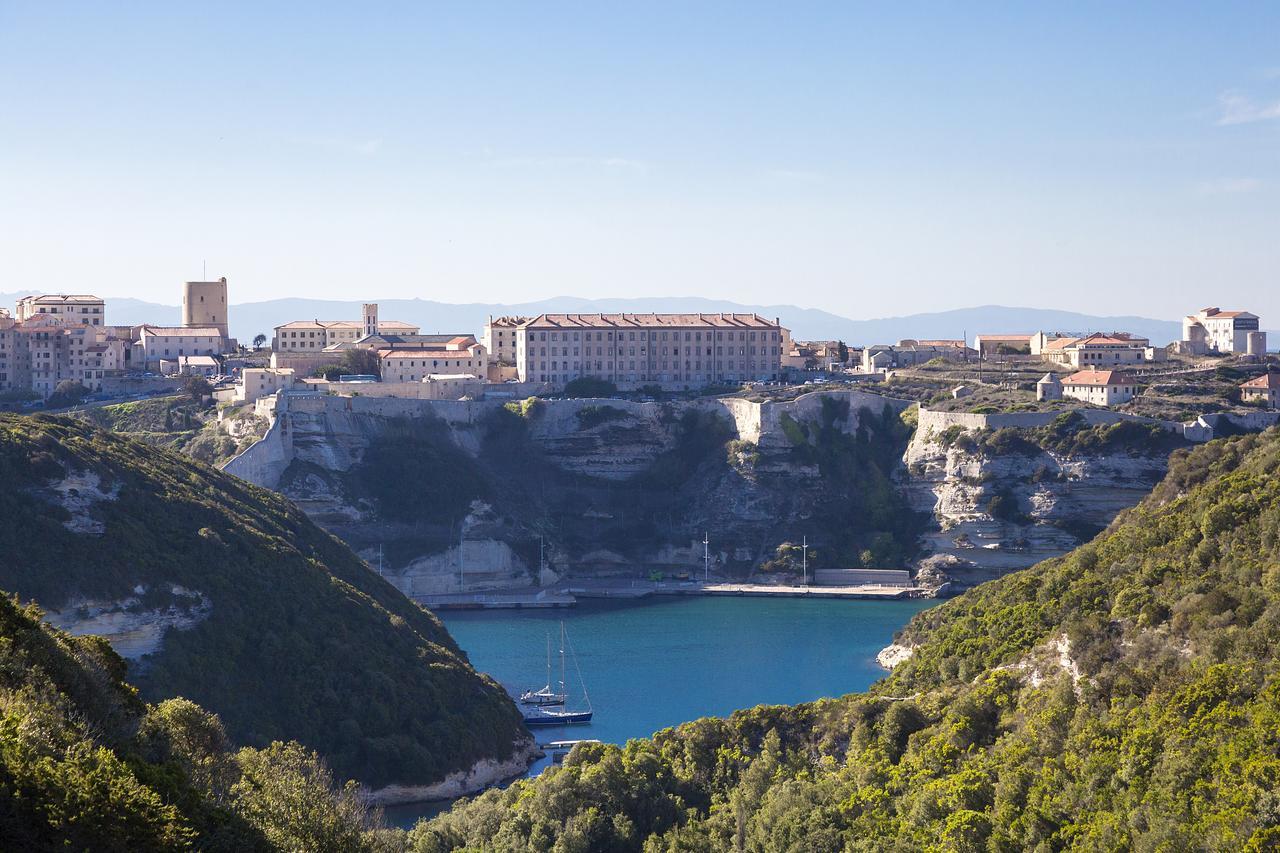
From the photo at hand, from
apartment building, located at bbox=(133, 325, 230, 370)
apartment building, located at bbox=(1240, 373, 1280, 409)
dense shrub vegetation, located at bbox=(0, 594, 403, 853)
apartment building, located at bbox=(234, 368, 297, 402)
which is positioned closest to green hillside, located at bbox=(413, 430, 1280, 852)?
dense shrub vegetation, located at bbox=(0, 594, 403, 853)

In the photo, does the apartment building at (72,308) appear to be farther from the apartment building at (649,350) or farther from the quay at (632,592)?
the quay at (632,592)

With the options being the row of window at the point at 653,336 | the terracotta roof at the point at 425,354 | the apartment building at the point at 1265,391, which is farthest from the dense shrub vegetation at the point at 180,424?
the apartment building at the point at 1265,391

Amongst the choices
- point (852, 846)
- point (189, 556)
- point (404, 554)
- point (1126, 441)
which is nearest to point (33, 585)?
point (189, 556)

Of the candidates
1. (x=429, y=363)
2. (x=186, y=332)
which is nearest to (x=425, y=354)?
(x=429, y=363)

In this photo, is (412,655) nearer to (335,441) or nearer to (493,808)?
(493,808)

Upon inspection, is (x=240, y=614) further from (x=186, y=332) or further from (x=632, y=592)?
(x=186, y=332)

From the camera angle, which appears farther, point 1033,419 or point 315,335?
point 315,335

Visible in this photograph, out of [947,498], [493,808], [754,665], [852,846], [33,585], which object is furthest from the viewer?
[947,498]
